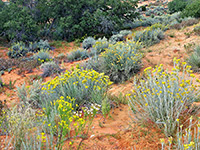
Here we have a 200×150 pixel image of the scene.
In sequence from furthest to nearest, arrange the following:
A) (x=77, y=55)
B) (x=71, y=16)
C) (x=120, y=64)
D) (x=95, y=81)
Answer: (x=71, y=16), (x=77, y=55), (x=120, y=64), (x=95, y=81)

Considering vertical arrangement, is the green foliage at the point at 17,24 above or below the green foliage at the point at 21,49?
above

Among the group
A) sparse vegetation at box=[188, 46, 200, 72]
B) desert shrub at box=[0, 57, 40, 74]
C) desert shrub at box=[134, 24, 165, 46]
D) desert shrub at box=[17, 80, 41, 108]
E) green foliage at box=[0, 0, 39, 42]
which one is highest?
green foliage at box=[0, 0, 39, 42]

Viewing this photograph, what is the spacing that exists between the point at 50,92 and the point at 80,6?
9289mm

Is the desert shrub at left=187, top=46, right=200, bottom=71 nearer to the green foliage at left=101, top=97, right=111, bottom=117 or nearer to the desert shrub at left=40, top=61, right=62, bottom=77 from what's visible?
the green foliage at left=101, top=97, right=111, bottom=117

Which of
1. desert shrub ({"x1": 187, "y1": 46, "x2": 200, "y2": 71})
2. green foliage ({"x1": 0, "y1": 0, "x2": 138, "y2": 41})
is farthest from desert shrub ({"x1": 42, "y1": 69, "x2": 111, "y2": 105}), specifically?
green foliage ({"x1": 0, "y1": 0, "x2": 138, "y2": 41})

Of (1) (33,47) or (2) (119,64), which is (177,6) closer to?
Answer: (1) (33,47)

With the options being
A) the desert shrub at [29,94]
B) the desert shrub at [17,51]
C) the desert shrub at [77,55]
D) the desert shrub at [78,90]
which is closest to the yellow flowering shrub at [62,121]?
the desert shrub at [78,90]

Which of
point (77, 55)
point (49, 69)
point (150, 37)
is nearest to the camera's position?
point (49, 69)

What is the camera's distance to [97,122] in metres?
3.26

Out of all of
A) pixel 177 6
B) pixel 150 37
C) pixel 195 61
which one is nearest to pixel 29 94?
pixel 195 61

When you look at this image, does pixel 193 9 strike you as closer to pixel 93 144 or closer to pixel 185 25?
pixel 185 25

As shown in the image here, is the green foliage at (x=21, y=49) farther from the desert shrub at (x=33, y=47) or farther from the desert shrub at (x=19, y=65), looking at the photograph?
the desert shrub at (x=19, y=65)

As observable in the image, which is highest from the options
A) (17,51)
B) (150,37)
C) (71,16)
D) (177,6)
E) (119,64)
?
(177,6)

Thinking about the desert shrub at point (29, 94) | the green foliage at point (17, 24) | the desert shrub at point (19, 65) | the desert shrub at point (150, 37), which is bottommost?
the desert shrub at point (29, 94)
